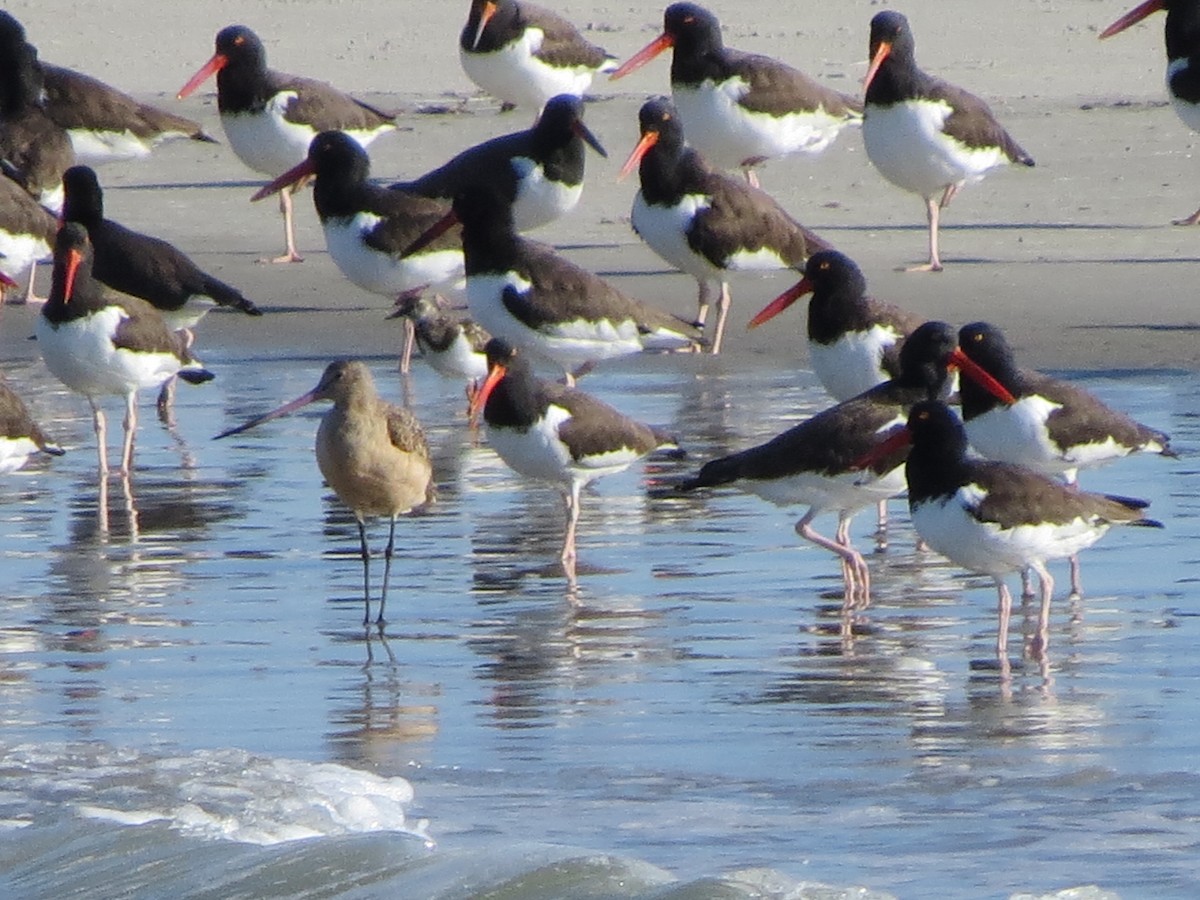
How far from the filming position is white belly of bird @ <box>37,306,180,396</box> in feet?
34.2

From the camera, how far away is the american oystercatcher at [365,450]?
8.23m

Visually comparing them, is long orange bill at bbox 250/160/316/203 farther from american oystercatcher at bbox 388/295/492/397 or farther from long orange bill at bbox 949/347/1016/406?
long orange bill at bbox 949/347/1016/406

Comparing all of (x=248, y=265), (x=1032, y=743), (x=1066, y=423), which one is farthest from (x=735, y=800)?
(x=248, y=265)

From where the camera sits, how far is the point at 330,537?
9.30 meters

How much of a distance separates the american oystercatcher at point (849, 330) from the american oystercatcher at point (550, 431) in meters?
1.51

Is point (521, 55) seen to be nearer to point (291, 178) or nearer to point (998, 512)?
point (291, 178)

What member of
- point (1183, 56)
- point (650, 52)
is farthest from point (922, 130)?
point (650, 52)

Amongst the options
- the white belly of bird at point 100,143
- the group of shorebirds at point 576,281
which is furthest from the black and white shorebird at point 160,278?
the white belly of bird at point 100,143

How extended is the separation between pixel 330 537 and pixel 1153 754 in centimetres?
379

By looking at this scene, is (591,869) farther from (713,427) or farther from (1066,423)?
(713,427)

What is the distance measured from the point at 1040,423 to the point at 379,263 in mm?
4977

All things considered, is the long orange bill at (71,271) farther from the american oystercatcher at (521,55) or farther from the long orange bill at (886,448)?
the american oystercatcher at (521,55)

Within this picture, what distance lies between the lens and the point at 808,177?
1691 cm

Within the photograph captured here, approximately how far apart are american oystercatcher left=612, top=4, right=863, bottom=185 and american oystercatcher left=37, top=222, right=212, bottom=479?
17.9 feet
